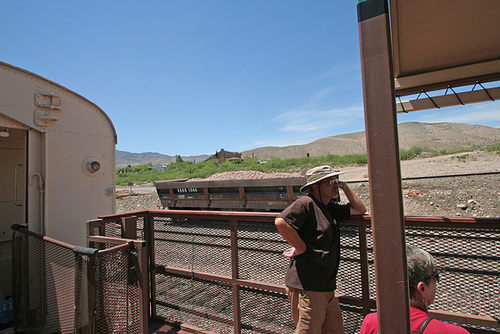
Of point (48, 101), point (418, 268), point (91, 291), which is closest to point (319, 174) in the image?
point (418, 268)

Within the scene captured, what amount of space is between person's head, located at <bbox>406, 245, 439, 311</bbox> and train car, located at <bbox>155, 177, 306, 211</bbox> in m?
6.00

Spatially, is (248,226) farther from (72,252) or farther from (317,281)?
(72,252)

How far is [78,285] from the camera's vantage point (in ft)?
8.53

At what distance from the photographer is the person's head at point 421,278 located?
1.47 metres

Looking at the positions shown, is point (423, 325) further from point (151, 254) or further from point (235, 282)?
point (151, 254)

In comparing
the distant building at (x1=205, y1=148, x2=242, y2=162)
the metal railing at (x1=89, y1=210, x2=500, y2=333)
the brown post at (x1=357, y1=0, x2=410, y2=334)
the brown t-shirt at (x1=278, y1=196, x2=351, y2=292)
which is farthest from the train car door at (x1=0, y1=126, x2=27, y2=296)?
the distant building at (x1=205, y1=148, x2=242, y2=162)

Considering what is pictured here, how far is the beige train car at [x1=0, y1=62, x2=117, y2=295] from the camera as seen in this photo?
3.61 metres

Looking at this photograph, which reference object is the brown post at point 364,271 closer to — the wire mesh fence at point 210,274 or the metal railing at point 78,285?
the wire mesh fence at point 210,274

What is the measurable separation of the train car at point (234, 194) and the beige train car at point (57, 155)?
454cm

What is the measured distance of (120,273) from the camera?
2625 mm

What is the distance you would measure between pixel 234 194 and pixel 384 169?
7.78 meters

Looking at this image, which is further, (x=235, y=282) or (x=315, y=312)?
(x=235, y=282)

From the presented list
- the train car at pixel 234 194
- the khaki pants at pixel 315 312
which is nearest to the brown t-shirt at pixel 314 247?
the khaki pants at pixel 315 312

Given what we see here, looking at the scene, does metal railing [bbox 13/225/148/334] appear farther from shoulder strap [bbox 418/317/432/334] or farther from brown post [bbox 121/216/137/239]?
shoulder strap [bbox 418/317/432/334]
